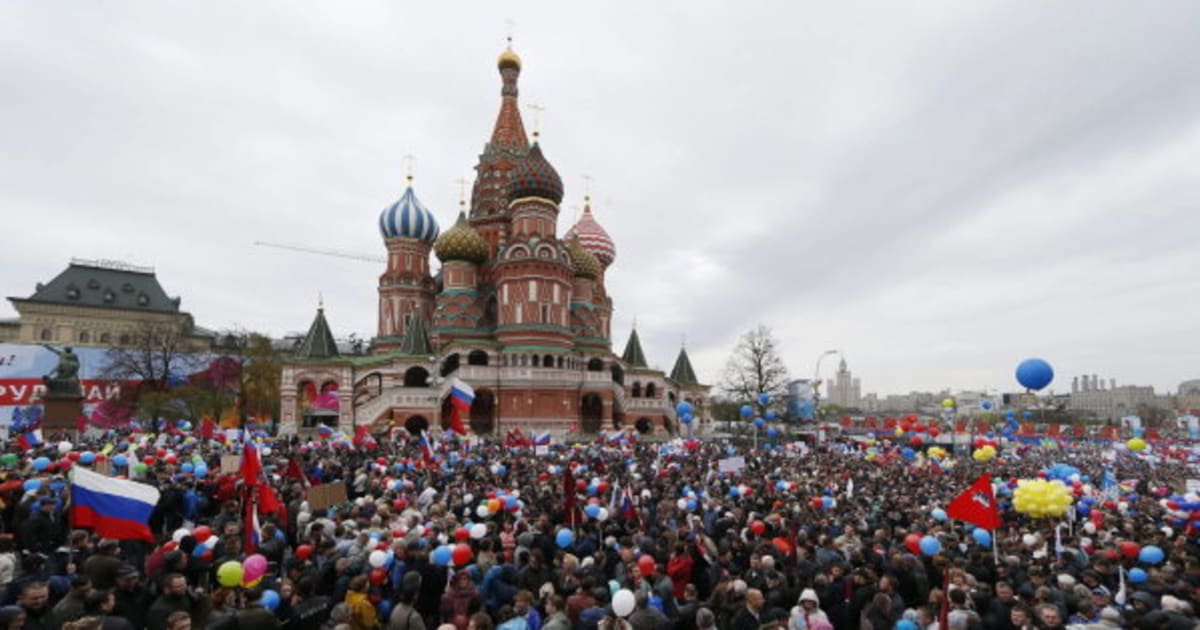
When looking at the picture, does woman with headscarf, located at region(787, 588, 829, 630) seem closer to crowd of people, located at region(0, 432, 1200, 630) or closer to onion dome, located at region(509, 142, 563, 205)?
crowd of people, located at region(0, 432, 1200, 630)

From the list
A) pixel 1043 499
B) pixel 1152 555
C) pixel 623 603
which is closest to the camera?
pixel 623 603

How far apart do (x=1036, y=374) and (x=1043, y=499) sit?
17.6ft

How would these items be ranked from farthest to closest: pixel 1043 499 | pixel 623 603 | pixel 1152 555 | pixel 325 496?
pixel 325 496 → pixel 1043 499 → pixel 1152 555 → pixel 623 603

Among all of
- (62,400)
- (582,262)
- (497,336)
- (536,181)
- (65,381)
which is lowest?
(62,400)

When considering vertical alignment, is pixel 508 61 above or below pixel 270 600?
above

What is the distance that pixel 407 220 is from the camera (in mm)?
49875

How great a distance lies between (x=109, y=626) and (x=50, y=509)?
236 inches

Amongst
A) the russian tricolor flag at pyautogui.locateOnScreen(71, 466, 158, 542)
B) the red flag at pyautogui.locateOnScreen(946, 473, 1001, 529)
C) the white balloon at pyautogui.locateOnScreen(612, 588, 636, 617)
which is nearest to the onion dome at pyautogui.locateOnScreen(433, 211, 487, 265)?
the russian tricolor flag at pyautogui.locateOnScreen(71, 466, 158, 542)

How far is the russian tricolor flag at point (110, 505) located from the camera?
6.87 m

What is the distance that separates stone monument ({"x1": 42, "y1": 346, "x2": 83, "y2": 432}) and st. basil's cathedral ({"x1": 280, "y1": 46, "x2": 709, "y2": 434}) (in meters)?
12.2

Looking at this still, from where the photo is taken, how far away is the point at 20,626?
185 inches

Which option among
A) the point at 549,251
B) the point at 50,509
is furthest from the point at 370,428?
the point at 50,509

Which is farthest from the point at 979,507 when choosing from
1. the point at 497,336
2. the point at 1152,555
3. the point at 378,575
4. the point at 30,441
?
the point at 497,336

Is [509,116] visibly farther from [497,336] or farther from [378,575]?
[378,575]
